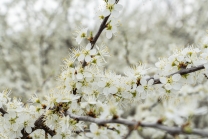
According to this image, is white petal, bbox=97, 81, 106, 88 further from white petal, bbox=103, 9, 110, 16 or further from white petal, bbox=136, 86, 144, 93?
white petal, bbox=103, 9, 110, 16

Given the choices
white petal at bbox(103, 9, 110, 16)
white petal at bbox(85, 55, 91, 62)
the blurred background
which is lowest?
white petal at bbox(85, 55, 91, 62)

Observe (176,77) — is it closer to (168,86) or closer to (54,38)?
(168,86)

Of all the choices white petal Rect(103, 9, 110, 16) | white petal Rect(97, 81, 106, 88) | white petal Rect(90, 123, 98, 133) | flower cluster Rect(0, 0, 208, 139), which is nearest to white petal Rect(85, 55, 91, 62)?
flower cluster Rect(0, 0, 208, 139)

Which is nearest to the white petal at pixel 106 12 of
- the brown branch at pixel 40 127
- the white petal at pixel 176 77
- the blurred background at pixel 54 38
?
the white petal at pixel 176 77

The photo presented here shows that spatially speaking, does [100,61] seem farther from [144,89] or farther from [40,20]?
[40,20]

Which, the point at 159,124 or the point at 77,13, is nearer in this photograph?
the point at 159,124

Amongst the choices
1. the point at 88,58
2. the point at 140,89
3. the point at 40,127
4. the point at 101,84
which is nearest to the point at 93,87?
the point at 101,84

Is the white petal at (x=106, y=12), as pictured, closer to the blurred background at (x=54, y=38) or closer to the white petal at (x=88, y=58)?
the white petal at (x=88, y=58)

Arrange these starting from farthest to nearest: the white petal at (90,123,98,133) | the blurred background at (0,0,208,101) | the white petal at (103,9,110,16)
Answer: the blurred background at (0,0,208,101) < the white petal at (103,9,110,16) < the white petal at (90,123,98,133)

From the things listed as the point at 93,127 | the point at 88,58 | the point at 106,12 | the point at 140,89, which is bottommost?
the point at 93,127

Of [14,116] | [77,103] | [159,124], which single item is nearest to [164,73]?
[77,103]

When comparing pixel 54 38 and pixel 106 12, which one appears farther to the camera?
pixel 54 38
